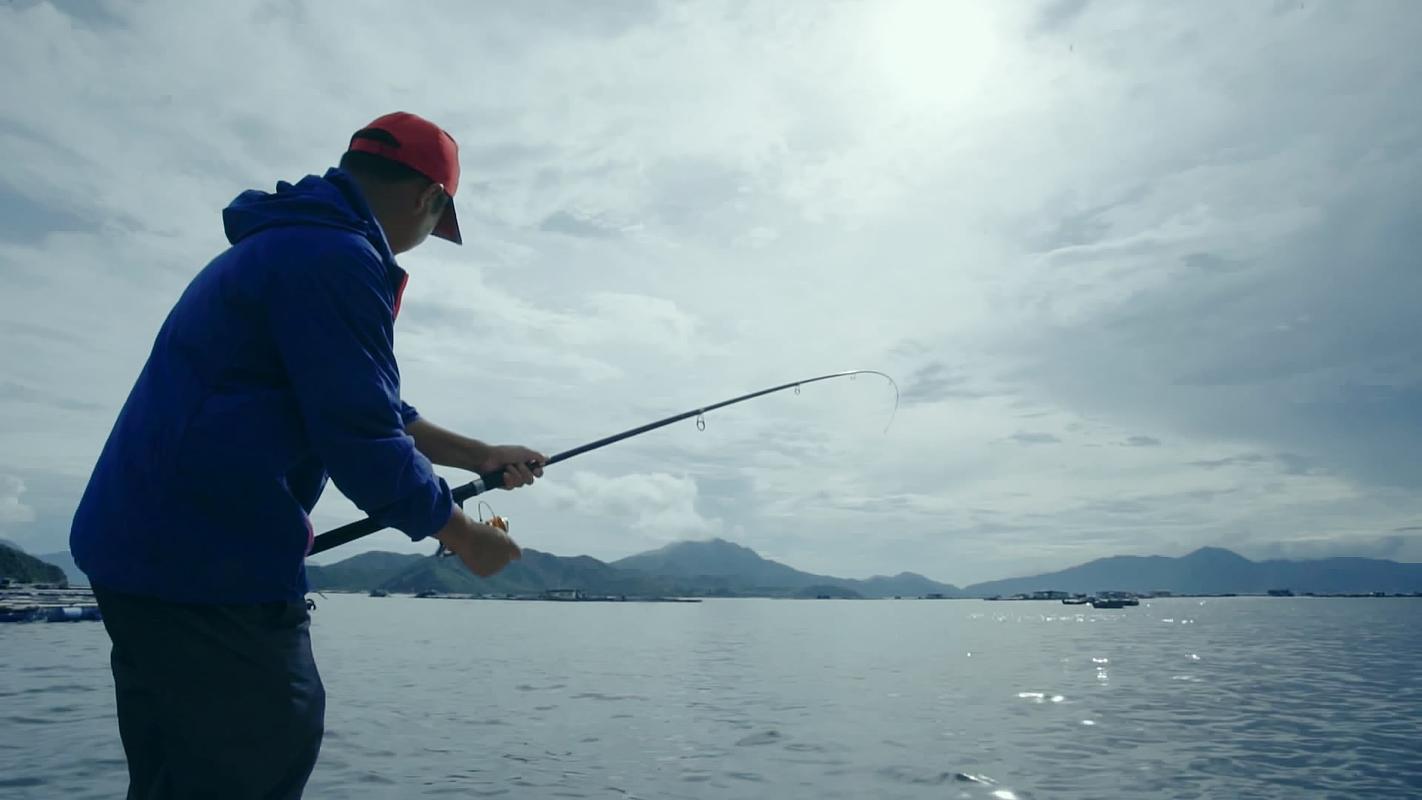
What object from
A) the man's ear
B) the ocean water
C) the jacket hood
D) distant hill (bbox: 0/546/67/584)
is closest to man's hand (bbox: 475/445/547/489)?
the man's ear

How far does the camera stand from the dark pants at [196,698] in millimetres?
2426

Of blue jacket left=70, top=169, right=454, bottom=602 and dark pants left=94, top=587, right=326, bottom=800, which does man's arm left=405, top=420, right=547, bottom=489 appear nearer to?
blue jacket left=70, top=169, right=454, bottom=602

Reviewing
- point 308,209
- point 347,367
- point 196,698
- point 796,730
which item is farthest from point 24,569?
point 347,367

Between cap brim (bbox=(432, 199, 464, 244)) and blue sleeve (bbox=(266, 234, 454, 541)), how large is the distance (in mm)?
956

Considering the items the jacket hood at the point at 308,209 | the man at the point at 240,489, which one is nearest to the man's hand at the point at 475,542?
the man at the point at 240,489

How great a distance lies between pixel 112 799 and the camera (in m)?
11.3

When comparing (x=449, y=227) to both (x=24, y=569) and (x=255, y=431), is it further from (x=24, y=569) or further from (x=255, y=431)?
(x=24, y=569)

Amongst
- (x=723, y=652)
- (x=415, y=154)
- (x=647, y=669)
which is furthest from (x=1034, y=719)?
(x=723, y=652)

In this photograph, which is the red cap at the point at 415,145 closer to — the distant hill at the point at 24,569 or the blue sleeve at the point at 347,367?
the blue sleeve at the point at 347,367

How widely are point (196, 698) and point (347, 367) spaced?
1.08 m

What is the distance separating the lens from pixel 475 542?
9.83 ft

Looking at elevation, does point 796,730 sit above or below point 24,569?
below

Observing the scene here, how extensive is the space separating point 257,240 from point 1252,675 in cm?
4283

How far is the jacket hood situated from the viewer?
8.82 ft
